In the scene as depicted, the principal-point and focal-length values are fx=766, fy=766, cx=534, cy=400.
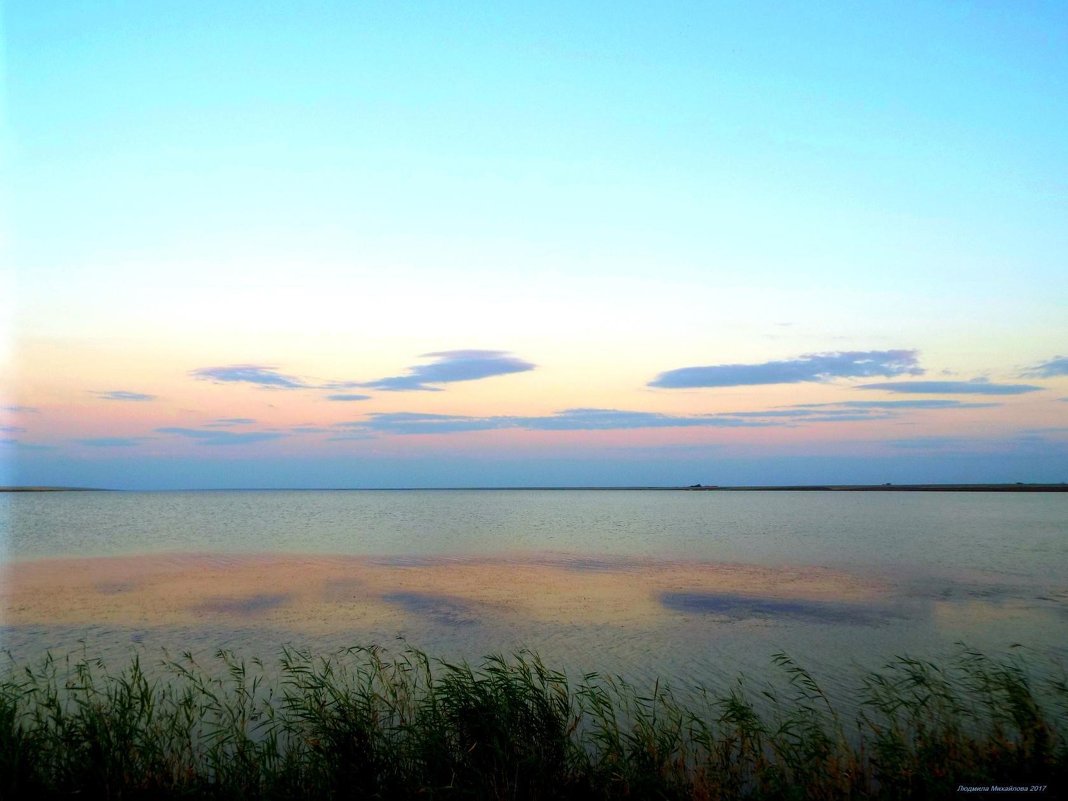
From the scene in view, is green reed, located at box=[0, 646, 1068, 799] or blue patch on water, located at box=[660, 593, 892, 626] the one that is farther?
blue patch on water, located at box=[660, 593, 892, 626]

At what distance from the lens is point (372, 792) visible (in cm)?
707

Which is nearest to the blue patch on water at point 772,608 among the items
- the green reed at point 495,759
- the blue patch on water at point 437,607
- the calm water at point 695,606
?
the calm water at point 695,606

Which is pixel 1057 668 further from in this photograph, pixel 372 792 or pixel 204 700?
pixel 204 700

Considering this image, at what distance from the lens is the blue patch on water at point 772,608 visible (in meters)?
18.1

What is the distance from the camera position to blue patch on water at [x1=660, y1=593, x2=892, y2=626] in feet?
59.4

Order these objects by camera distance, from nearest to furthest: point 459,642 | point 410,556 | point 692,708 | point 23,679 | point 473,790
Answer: point 473,790 < point 692,708 < point 23,679 < point 459,642 < point 410,556

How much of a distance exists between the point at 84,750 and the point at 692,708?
7527mm

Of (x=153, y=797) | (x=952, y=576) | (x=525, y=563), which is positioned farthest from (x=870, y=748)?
(x=525, y=563)

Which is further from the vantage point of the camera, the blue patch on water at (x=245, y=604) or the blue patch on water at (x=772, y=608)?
the blue patch on water at (x=245, y=604)

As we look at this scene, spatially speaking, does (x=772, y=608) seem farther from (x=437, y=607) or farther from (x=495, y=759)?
(x=495, y=759)

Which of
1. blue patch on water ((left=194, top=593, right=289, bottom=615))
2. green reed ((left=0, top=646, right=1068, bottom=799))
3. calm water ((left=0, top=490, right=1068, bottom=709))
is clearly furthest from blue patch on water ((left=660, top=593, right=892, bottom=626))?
blue patch on water ((left=194, top=593, right=289, bottom=615))

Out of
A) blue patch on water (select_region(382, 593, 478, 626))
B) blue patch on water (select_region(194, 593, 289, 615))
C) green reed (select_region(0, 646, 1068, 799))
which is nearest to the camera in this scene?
green reed (select_region(0, 646, 1068, 799))

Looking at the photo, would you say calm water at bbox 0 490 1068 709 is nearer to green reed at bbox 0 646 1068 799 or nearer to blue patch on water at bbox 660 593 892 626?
blue patch on water at bbox 660 593 892 626

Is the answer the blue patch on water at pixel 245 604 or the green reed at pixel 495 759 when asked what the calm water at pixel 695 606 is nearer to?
the blue patch on water at pixel 245 604
